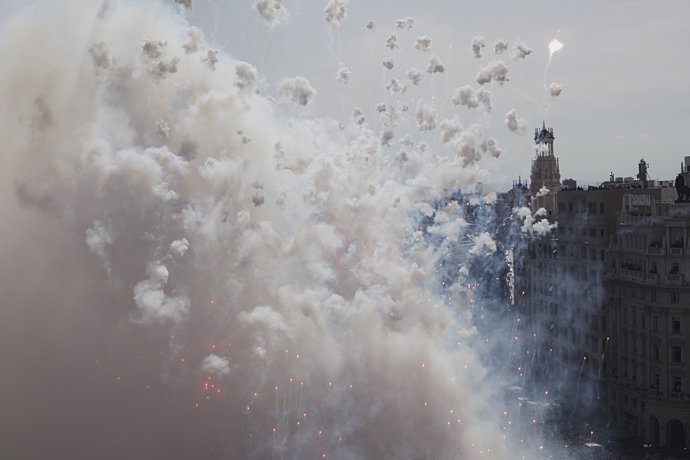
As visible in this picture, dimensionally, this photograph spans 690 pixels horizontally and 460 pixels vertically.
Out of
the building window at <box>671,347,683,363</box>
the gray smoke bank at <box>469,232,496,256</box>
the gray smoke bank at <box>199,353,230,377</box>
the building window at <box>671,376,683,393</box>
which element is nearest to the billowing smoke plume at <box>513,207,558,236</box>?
the gray smoke bank at <box>469,232,496,256</box>

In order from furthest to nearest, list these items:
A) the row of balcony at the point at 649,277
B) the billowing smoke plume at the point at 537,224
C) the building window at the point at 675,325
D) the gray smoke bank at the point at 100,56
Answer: the billowing smoke plume at the point at 537,224 < the row of balcony at the point at 649,277 < the building window at the point at 675,325 < the gray smoke bank at the point at 100,56

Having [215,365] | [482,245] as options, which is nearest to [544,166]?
[482,245]

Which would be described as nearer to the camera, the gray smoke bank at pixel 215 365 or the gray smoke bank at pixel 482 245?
the gray smoke bank at pixel 215 365

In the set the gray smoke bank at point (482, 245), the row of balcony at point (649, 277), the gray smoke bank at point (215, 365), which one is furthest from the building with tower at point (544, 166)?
the gray smoke bank at point (215, 365)

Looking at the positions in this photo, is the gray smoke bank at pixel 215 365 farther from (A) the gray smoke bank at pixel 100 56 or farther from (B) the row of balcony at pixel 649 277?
(B) the row of balcony at pixel 649 277

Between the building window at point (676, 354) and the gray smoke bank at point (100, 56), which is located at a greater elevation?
the gray smoke bank at point (100, 56)

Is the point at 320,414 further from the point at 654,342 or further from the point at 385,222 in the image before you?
the point at 654,342

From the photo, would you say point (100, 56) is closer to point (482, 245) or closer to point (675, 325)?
point (675, 325)

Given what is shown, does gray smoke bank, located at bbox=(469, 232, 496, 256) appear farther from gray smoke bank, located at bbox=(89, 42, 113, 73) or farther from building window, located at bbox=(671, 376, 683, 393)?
gray smoke bank, located at bbox=(89, 42, 113, 73)

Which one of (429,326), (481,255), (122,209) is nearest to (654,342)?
(429,326)
